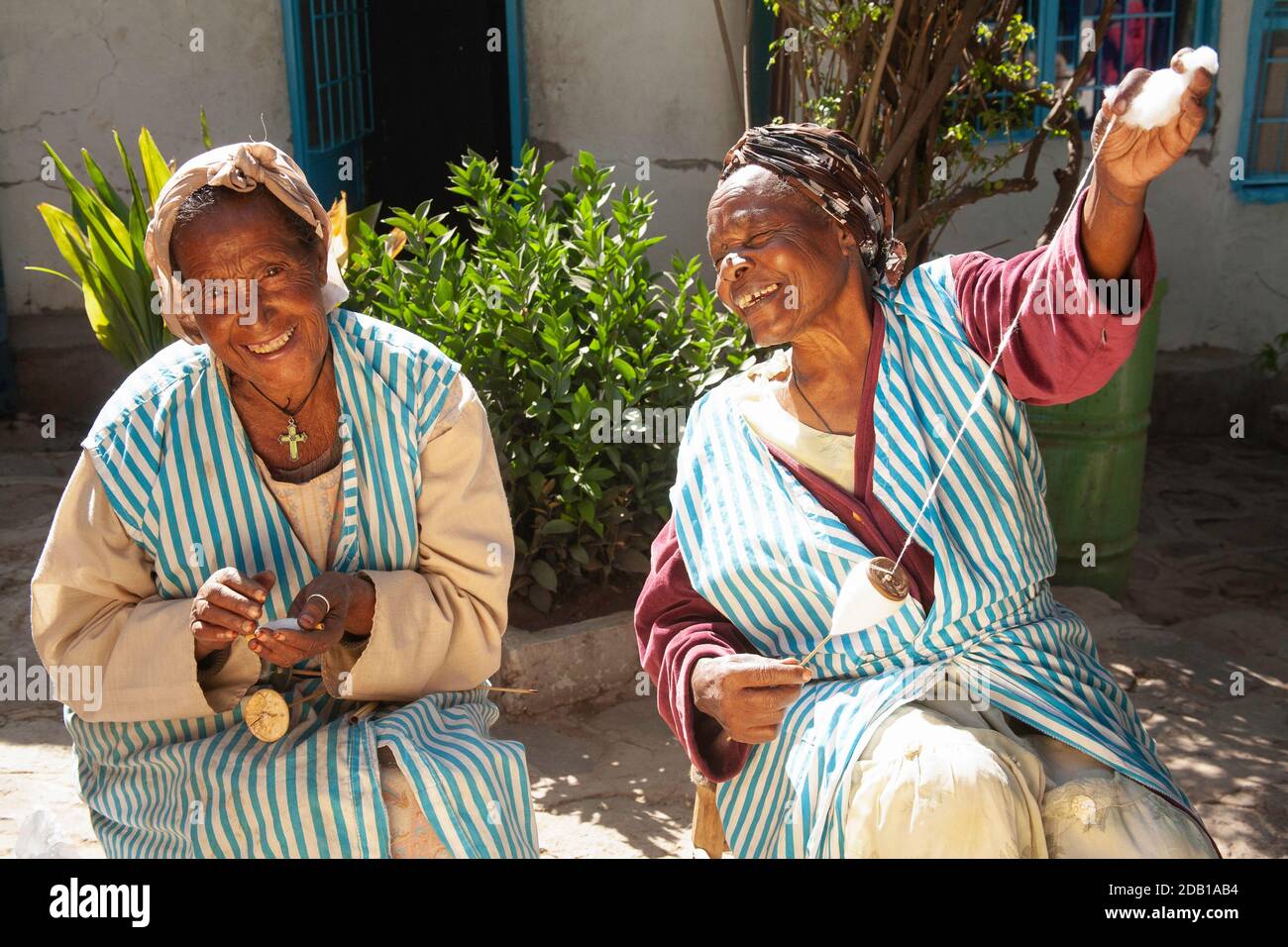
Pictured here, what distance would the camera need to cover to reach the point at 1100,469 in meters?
4.99

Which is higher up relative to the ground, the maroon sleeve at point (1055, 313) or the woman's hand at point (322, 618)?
the maroon sleeve at point (1055, 313)

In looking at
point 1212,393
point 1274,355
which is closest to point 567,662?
point 1212,393

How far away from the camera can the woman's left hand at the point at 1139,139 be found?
2104 millimetres

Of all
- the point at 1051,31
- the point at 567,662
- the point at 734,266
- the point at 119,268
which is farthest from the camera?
the point at 1051,31

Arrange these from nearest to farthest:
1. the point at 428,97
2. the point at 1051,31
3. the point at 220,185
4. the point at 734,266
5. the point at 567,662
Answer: the point at 220,185
the point at 734,266
the point at 567,662
the point at 1051,31
the point at 428,97

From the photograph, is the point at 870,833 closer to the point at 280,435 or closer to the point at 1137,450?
the point at 280,435

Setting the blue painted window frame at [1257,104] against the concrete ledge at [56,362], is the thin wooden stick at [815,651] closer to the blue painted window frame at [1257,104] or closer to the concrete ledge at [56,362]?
the concrete ledge at [56,362]

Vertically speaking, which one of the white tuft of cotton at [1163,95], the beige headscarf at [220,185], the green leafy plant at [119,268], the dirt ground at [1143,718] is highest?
the white tuft of cotton at [1163,95]

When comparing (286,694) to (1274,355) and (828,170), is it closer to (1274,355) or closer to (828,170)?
(828,170)

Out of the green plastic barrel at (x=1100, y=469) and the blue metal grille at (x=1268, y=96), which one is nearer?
the green plastic barrel at (x=1100, y=469)

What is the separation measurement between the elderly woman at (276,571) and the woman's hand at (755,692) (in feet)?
1.47

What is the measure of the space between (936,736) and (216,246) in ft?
4.81

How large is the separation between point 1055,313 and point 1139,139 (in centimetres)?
34

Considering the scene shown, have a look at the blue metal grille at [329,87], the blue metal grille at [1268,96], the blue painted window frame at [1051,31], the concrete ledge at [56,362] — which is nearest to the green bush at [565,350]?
the blue metal grille at [329,87]
